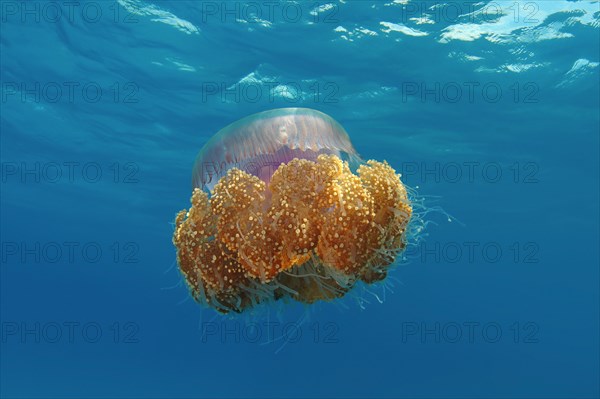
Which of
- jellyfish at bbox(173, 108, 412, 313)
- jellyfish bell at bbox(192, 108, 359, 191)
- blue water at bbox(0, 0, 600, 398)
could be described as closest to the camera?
jellyfish at bbox(173, 108, 412, 313)

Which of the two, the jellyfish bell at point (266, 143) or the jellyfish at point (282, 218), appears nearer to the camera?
the jellyfish at point (282, 218)

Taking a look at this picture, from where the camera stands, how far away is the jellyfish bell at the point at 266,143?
3.05 metres

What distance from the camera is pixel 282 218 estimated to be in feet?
9.02

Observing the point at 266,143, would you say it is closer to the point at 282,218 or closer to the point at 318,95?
the point at 282,218

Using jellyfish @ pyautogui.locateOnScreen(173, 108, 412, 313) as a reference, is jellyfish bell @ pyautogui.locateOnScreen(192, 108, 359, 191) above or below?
above

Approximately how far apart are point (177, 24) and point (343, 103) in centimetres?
563

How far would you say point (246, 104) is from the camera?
1513 cm

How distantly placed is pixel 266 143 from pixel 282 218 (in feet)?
1.78

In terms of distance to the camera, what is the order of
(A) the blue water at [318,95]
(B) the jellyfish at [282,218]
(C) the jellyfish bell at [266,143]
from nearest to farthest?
1. (B) the jellyfish at [282,218]
2. (C) the jellyfish bell at [266,143]
3. (A) the blue water at [318,95]

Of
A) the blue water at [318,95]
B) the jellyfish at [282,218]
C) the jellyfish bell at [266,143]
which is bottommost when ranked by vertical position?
the jellyfish at [282,218]

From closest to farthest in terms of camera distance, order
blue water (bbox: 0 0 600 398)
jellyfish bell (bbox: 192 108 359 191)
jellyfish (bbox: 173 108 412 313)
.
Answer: jellyfish (bbox: 173 108 412 313) < jellyfish bell (bbox: 192 108 359 191) < blue water (bbox: 0 0 600 398)

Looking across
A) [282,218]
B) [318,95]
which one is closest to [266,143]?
[282,218]

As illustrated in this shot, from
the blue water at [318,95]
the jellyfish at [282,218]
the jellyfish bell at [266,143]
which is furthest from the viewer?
the blue water at [318,95]

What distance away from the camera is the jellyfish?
275 cm
